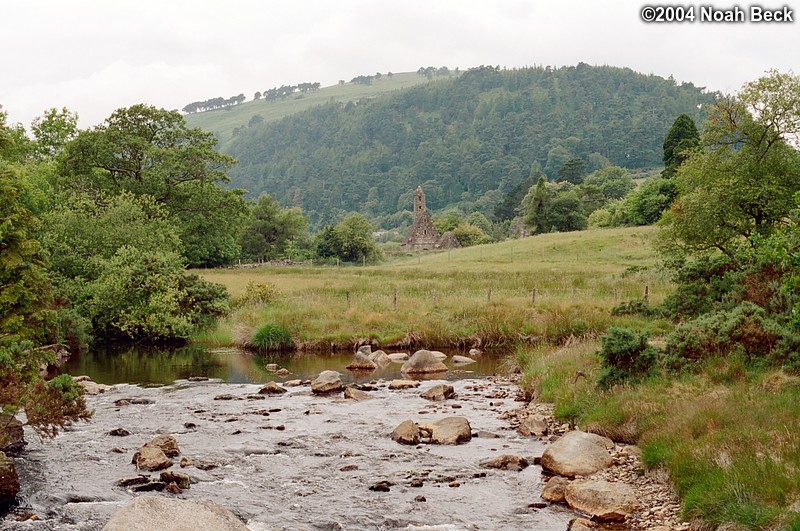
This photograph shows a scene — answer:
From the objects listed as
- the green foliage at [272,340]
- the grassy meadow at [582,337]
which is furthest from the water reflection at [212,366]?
the grassy meadow at [582,337]

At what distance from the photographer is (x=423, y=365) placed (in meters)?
30.8

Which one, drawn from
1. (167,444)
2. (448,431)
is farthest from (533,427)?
(167,444)

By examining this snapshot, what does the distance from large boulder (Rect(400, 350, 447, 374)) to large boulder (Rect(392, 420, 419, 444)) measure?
10.6 metres

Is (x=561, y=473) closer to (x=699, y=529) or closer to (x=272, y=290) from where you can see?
(x=699, y=529)

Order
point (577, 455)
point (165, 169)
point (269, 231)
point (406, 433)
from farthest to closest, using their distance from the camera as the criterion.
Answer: point (269, 231) → point (165, 169) → point (406, 433) → point (577, 455)

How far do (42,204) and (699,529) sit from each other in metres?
48.3

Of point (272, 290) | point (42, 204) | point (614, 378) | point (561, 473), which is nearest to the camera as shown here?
point (561, 473)

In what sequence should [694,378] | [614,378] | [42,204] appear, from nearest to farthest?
[694,378]
[614,378]
[42,204]

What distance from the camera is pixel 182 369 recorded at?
A: 1268 inches

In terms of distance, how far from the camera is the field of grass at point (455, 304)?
36.7m

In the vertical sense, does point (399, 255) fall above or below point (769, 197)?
below

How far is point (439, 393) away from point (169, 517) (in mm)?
14411

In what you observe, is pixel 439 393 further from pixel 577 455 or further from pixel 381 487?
pixel 381 487

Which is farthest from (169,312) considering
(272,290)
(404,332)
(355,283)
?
(355,283)
